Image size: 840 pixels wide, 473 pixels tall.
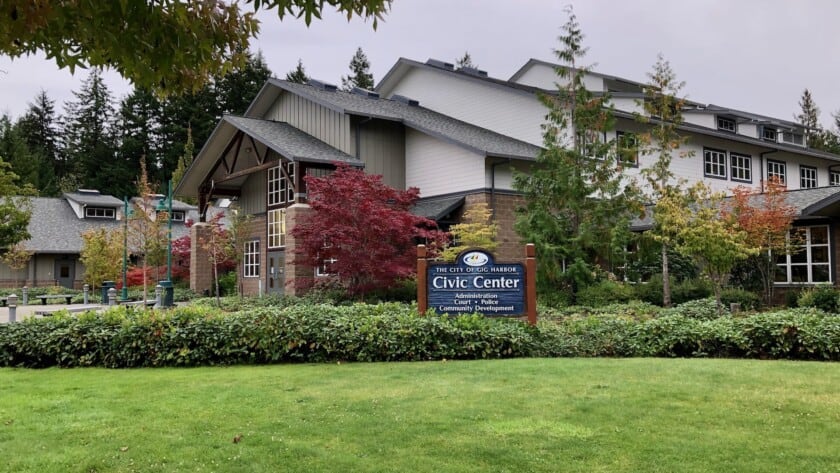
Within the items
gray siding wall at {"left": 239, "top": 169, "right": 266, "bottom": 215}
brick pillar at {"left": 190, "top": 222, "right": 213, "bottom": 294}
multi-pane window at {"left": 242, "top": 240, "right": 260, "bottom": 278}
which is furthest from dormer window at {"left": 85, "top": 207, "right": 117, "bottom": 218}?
multi-pane window at {"left": 242, "top": 240, "right": 260, "bottom": 278}

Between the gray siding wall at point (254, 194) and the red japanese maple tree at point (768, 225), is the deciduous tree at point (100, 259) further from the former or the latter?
the red japanese maple tree at point (768, 225)

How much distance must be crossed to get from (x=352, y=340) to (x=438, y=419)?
13.3 feet

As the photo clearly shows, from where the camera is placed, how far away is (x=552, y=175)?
18.2 metres

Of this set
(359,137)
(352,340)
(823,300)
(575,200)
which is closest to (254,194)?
(359,137)

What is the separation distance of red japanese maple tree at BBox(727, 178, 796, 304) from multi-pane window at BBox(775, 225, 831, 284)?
2.15ft

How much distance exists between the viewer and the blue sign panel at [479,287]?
11.3 meters

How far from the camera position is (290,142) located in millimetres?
23453

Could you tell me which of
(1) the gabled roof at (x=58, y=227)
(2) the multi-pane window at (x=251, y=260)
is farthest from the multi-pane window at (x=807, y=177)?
(1) the gabled roof at (x=58, y=227)

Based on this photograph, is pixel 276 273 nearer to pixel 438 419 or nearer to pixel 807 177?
pixel 438 419

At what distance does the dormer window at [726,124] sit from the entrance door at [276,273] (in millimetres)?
21030

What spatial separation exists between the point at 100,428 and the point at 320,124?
20.2 m

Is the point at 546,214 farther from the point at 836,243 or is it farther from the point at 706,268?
the point at 836,243

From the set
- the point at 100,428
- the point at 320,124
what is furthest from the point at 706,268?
the point at 320,124

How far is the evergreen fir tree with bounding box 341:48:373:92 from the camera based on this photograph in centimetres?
6303
